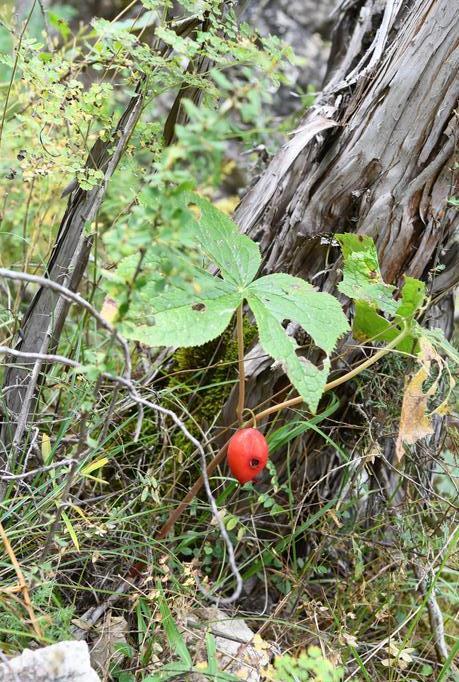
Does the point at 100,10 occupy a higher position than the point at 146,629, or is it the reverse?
the point at 100,10

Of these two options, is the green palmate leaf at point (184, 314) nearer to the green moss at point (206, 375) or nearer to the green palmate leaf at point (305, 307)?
the green palmate leaf at point (305, 307)

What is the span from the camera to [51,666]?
1.15 meters

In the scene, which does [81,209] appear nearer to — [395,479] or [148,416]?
[148,416]

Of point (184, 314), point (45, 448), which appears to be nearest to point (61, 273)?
point (45, 448)

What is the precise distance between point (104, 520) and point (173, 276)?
89 centimetres

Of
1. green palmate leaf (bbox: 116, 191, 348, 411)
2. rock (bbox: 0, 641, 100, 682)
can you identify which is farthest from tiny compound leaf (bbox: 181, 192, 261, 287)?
rock (bbox: 0, 641, 100, 682)

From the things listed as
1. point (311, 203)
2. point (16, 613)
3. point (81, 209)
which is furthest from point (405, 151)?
point (16, 613)

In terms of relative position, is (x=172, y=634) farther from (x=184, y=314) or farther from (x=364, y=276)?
(x=364, y=276)

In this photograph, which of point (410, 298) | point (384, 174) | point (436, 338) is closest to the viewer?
point (410, 298)

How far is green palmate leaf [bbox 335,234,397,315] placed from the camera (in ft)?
5.31

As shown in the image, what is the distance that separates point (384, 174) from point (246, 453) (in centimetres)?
90

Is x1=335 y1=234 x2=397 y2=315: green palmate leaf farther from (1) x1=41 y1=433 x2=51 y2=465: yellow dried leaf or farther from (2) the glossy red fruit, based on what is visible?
(1) x1=41 y1=433 x2=51 y2=465: yellow dried leaf

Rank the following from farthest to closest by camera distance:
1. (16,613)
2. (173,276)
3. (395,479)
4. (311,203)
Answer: (395,479), (311,203), (16,613), (173,276)

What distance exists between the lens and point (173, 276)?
1099 millimetres
